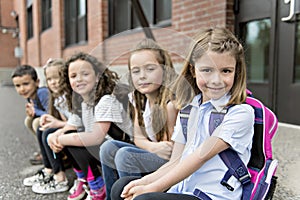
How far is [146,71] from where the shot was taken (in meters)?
1.72

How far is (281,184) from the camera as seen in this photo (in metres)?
2.10

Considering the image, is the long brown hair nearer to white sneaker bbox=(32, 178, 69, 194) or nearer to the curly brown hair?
the curly brown hair

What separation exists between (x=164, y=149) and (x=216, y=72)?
569 millimetres

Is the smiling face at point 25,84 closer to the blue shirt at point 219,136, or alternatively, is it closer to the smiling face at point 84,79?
the smiling face at point 84,79

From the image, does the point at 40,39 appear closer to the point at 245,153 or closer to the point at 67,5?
the point at 67,5

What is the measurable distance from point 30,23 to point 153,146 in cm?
Answer: 1417

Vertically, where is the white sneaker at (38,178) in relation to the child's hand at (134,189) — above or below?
below

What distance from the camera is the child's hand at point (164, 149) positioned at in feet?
5.90

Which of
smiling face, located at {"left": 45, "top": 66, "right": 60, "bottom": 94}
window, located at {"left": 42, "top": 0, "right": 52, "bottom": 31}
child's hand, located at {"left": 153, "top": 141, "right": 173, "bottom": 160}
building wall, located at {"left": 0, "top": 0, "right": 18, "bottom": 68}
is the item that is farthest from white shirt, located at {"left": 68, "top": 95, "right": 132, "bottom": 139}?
building wall, located at {"left": 0, "top": 0, "right": 18, "bottom": 68}

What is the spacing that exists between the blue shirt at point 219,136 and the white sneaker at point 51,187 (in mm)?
1466

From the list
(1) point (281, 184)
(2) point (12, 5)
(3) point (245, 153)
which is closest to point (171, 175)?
(3) point (245, 153)

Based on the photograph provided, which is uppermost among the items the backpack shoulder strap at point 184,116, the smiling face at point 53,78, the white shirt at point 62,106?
the smiling face at point 53,78

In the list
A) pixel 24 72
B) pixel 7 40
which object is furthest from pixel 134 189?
pixel 7 40

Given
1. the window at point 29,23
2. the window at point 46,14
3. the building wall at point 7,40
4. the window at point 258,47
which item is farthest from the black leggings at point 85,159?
the building wall at point 7,40
